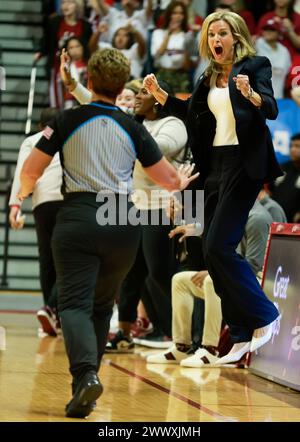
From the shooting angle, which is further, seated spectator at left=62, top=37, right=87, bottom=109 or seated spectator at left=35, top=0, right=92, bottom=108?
seated spectator at left=35, top=0, right=92, bottom=108

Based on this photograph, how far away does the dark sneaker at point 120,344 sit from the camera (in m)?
8.34

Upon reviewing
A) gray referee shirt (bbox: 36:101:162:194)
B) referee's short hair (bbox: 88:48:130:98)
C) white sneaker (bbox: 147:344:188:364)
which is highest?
referee's short hair (bbox: 88:48:130:98)

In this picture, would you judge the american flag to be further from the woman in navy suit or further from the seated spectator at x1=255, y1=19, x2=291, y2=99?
the seated spectator at x1=255, y1=19, x2=291, y2=99

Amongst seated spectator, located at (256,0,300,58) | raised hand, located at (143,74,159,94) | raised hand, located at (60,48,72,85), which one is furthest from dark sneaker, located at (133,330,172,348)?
seated spectator, located at (256,0,300,58)

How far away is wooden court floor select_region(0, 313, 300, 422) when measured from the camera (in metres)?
5.34

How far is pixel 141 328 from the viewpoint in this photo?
9305mm

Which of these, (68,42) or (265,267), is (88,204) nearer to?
(265,267)

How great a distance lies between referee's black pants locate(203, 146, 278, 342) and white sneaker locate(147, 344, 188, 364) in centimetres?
173

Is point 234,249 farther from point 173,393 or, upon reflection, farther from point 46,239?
point 46,239

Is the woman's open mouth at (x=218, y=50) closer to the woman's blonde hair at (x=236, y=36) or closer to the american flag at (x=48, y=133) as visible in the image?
the woman's blonde hair at (x=236, y=36)

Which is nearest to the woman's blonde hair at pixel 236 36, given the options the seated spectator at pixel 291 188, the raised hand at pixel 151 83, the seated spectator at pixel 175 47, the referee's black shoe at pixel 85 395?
the raised hand at pixel 151 83

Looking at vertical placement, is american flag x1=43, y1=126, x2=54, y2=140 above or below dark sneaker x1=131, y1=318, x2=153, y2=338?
above
